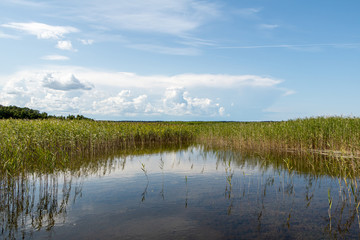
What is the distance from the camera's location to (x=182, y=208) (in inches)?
347

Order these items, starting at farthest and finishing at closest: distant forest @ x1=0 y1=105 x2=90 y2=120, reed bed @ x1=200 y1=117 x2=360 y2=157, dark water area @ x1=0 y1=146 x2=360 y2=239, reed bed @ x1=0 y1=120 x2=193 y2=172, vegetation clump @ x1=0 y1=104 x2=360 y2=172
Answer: distant forest @ x1=0 y1=105 x2=90 y2=120
reed bed @ x1=200 y1=117 x2=360 y2=157
vegetation clump @ x1=0 y1=104 x2=360 y2=172
reed bed @ x1=0 y1=120 x2=193 y2=172
dark water area @ x1=0 y1=146 x2=360 y2=239

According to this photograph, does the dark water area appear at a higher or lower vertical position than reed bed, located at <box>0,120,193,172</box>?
lower

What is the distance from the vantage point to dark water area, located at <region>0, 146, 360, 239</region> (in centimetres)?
704

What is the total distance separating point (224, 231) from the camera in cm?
708

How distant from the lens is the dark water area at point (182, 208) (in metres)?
7.04

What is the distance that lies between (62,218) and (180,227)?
368 cm

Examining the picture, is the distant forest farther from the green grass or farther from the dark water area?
the dark water area

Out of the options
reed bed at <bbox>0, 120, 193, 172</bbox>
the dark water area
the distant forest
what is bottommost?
the dark water area

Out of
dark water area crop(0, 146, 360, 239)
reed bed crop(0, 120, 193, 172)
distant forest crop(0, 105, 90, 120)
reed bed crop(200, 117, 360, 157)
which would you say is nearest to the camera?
dark water area crop(0, 146, 360, 239)

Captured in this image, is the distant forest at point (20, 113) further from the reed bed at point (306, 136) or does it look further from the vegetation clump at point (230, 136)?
the reed bed at point (306, 136)

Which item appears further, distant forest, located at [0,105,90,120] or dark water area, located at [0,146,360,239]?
distant forest, located at [0,105,90,120]

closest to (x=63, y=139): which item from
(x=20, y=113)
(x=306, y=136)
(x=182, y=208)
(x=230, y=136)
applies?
(x=182, y=208)

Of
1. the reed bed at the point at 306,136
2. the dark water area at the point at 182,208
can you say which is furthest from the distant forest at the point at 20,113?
the dark water area at the point at 182,208

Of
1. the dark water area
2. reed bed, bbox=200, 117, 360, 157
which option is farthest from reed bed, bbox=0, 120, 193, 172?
reed bed, bbox=200, 117, 360, 157
